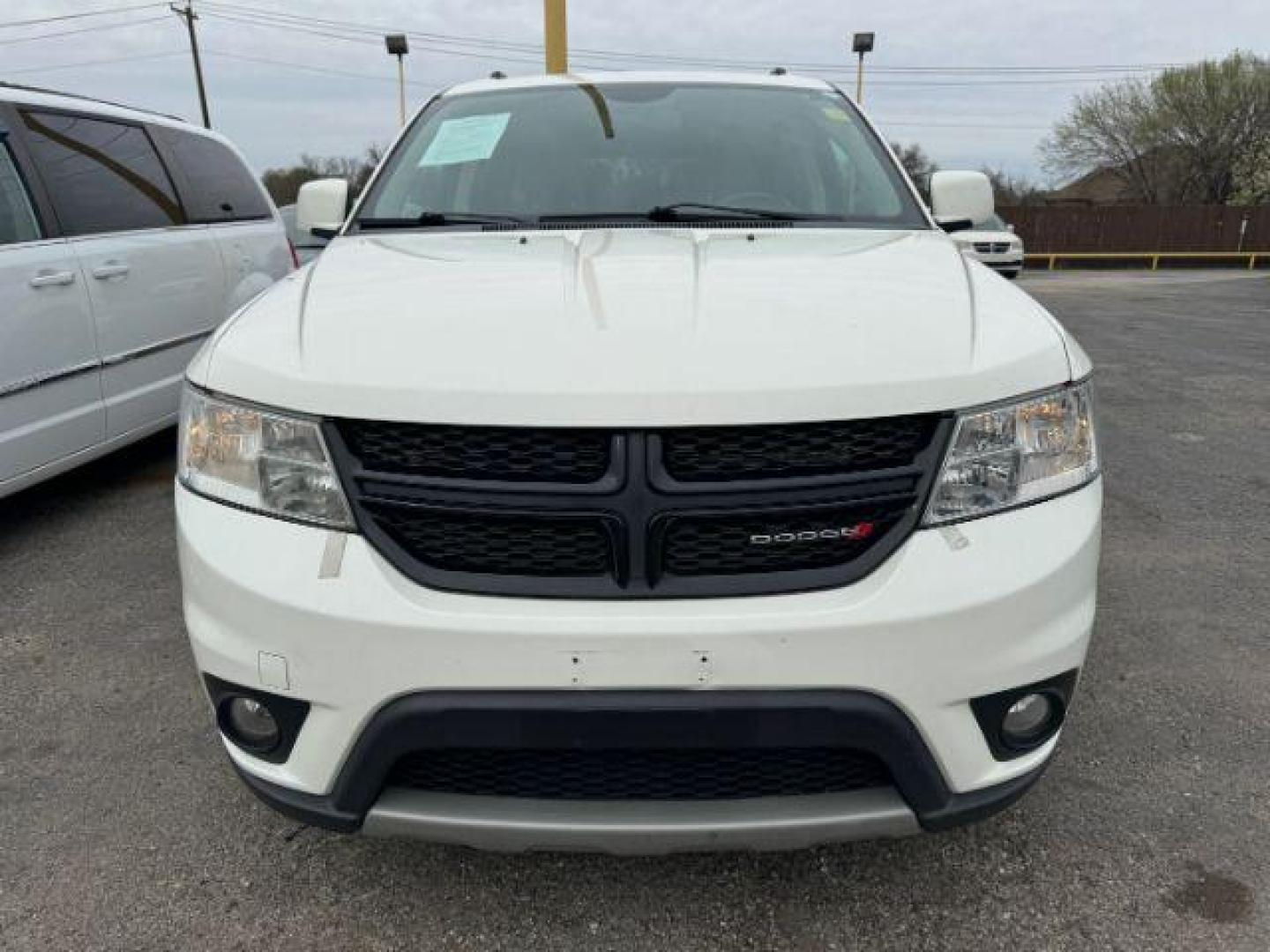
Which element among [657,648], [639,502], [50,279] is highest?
[50,279]

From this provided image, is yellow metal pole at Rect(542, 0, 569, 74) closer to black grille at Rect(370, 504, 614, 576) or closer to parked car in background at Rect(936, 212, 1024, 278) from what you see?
black grille at Rect(370, 504, 614, 576)

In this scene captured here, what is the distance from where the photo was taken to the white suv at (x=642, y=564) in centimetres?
155

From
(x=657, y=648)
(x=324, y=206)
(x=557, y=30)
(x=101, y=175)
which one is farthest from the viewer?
(x=557, y=30)

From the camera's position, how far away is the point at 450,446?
1605mm

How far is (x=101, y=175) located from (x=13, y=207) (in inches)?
25.2

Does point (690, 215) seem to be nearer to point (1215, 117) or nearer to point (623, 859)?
point (623, 859)

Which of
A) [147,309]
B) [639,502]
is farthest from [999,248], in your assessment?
[639,502]

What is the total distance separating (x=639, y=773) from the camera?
1651 mm

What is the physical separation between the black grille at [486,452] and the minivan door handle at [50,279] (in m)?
2.85

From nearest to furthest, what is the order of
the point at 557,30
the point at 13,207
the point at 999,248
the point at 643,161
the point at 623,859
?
the point at 623,859 < the point at 643,161 < the point at 13,207 < the point at 557,30 < the point at 999,248

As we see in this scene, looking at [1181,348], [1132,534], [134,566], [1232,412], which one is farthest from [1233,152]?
[134,566]

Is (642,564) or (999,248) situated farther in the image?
(999,248)

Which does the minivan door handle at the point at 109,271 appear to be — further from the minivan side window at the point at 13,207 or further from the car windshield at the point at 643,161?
the car windshield at the point at 643,161

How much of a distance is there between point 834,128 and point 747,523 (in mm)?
1939
